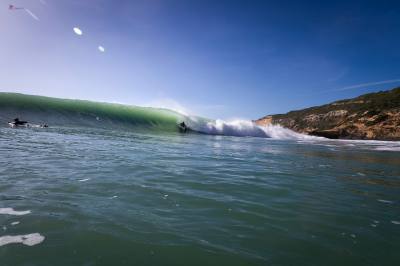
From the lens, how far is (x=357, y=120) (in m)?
40.0

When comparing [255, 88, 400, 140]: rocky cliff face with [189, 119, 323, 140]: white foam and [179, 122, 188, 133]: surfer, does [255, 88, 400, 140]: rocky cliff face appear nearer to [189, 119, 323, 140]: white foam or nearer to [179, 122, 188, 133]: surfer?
[189, 119, 323, 140]: white foam

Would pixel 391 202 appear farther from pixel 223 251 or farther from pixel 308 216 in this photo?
pixel 223 251

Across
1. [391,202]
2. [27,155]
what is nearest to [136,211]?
[391,202]

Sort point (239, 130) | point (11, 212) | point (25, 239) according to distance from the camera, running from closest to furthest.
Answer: point (25, 239) < point (11, 212) < point (239, 130)

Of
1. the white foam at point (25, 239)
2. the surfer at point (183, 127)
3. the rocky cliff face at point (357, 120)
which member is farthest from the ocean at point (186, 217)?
the rocky cliff face at point (357, 120)

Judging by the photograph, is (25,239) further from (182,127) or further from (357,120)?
(357,120)

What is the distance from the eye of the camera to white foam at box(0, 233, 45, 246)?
3596 millimetres

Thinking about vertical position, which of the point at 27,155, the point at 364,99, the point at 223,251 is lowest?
the point at 223,251

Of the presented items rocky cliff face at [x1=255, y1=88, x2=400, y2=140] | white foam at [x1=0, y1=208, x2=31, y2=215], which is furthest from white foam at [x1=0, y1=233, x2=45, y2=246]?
rocky cliff face at [x1=255, y1=88, x2=400, y2=140]

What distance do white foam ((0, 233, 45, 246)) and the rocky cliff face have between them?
38.4 metres

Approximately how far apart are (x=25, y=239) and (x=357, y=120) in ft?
142

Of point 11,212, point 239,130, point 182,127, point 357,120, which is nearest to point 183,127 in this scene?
point 182,127

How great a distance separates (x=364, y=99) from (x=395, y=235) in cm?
5151

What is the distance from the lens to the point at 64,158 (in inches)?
389
